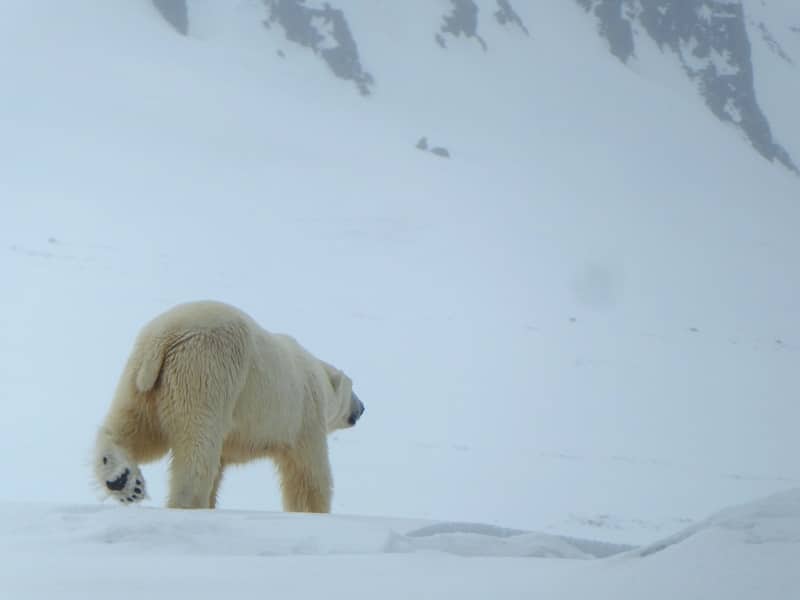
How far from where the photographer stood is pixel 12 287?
14.5 meters

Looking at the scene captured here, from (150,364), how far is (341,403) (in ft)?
5.62

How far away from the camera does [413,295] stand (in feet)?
58.9

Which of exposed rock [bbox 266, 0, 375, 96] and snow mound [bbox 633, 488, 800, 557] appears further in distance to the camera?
exposed rock [bbox 266, 0, 375, 96]

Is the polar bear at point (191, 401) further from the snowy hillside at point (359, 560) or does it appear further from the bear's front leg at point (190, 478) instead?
the snowy hillside at point (359, 560)

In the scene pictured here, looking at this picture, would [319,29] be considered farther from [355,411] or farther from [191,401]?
[191,401]

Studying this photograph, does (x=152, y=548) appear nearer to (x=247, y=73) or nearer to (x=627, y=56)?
(x=247, y=73)

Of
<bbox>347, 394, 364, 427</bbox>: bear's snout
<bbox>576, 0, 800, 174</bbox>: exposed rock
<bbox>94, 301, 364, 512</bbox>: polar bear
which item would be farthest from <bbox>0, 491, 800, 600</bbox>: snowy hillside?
<bbox>576, 0, 800, 174</bbox>: exposed rock

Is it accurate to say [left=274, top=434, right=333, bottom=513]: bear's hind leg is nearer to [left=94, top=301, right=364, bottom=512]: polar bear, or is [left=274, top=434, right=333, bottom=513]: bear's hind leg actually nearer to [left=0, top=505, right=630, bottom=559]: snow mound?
[left=94, top=301, right=364, bottom=512]: polar bear

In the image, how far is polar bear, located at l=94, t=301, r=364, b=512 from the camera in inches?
162

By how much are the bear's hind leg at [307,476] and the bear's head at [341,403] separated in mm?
508

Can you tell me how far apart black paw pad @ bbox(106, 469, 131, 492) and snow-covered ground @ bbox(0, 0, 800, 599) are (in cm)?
34

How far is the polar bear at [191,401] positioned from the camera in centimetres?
411

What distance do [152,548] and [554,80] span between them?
4424cm

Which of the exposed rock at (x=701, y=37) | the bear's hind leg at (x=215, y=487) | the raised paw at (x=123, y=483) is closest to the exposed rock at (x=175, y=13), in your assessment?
the exposed rock at (x=701, y=37)
